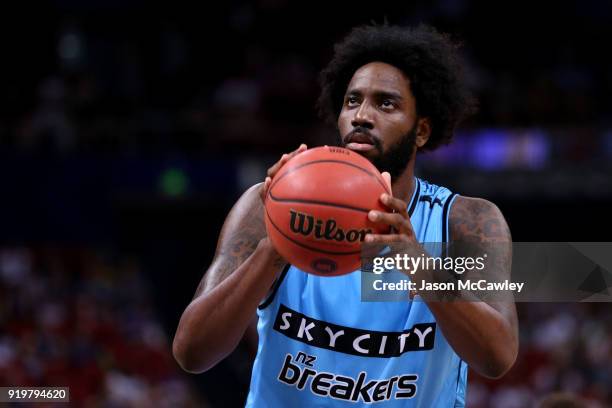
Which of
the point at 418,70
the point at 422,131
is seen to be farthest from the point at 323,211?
the point at 418,70

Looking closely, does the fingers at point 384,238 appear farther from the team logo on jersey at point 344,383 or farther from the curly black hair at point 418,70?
the curly black hair at point 418,70

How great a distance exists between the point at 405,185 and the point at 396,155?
0.76ft

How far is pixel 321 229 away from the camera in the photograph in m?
2.88

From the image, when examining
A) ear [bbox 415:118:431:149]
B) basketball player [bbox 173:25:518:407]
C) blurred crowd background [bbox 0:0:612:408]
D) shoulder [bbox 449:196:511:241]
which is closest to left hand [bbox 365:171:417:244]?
basketball player [bbox 173:25:518:407]

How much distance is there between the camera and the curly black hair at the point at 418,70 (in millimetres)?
3885

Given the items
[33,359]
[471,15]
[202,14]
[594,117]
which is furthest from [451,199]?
[202,14]

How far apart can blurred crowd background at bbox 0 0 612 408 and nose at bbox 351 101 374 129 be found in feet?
22.1

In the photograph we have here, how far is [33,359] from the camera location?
409 inches

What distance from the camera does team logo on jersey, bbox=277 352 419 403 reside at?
3.42m

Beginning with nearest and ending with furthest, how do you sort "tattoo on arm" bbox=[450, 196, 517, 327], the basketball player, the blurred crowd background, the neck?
the basketball player → "tattoo on arm" bbox=[450, 196, 517, 327] → the neck → the blurred crowd background

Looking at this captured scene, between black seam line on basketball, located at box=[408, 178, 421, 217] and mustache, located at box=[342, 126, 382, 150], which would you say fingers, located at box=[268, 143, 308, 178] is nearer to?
mustache, located at box=[342, 126, 382, 150]

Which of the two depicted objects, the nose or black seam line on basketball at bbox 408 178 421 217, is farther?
black seam line on basketball at bbox 408 178 421 217

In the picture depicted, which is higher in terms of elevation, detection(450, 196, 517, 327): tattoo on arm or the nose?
the nose

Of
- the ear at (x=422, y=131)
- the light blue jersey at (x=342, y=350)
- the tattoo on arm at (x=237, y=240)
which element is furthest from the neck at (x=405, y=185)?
the tattoo on arm at (x=237, y=240)
